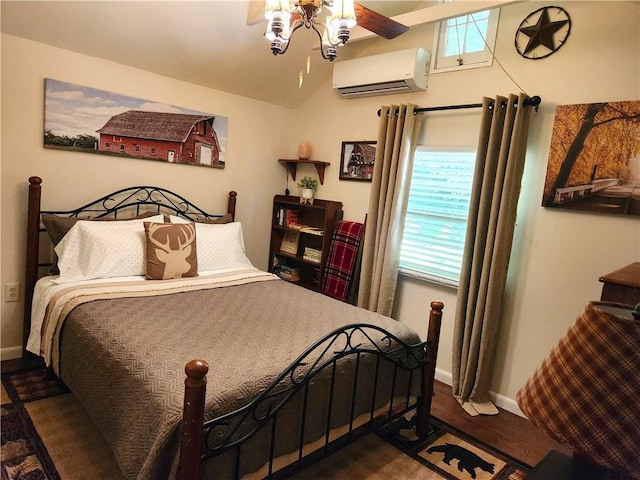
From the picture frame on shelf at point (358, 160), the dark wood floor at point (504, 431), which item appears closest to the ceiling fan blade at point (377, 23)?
the picture frame on shelf at point (358, 160)

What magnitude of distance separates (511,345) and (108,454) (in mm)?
2409

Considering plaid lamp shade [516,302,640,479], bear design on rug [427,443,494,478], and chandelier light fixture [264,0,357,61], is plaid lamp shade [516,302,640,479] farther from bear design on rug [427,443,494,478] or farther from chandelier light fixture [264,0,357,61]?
bear design on rug [427,443,494,478]

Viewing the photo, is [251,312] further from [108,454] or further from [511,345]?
[511,345]

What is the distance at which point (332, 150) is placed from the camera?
3.82 metres

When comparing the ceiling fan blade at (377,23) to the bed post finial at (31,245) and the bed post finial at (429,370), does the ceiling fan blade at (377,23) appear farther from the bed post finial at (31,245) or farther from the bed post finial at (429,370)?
the bed post finial at (31,245)

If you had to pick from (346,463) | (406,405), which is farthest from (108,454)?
(406,405)

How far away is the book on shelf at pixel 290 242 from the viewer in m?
4.04

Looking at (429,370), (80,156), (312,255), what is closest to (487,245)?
(429,370)

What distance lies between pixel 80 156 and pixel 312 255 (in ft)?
6.51

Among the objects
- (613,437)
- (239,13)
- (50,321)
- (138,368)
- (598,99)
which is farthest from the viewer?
(239,13)

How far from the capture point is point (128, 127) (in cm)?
311

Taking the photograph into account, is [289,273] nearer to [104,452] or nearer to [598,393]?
[104,452]

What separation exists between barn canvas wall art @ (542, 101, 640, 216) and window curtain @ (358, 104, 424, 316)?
38.4 inches

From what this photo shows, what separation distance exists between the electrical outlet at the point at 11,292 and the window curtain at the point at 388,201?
242cm
